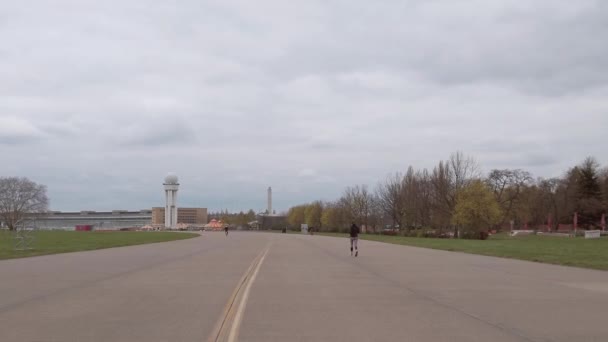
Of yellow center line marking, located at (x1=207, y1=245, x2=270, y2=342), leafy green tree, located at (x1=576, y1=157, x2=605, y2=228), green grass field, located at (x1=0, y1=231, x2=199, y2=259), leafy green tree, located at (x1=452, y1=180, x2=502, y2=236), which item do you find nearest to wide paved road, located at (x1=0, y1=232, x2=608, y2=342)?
yellow center line marking, located at (x1=207, y1=245, x2=270, y2=342)

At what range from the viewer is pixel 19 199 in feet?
411

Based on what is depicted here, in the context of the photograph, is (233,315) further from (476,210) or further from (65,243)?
(476,210)

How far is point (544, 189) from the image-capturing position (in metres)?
105

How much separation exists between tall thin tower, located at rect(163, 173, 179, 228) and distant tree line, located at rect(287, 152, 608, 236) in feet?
170

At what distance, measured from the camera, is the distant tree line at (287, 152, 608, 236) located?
7150 centimetres

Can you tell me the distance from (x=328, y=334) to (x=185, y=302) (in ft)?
15.0

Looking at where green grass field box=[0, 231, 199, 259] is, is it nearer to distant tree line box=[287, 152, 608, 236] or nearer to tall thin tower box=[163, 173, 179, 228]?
distant tree line box=[287, 152, 608, 236]

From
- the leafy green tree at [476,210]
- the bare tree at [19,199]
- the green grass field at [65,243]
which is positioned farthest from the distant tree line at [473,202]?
the bare tree at [19,199]

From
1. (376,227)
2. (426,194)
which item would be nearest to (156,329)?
(426,194)

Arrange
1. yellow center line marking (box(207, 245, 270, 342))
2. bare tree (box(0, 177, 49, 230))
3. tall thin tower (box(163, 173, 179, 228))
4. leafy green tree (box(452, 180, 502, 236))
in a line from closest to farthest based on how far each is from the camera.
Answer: yellow center line marking (box(207, 245, 270, 342)) → leafy green tree (box(452, 180, 502, 236)) → bare tree (box(0, 177, 49, 230)) → tall thin tower (box(163, 173, 179, 228))

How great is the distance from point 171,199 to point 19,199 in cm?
3947

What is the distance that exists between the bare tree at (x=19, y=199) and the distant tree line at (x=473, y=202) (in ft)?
213

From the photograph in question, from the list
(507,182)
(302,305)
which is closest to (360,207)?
(507,182)

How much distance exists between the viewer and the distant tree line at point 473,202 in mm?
71500
